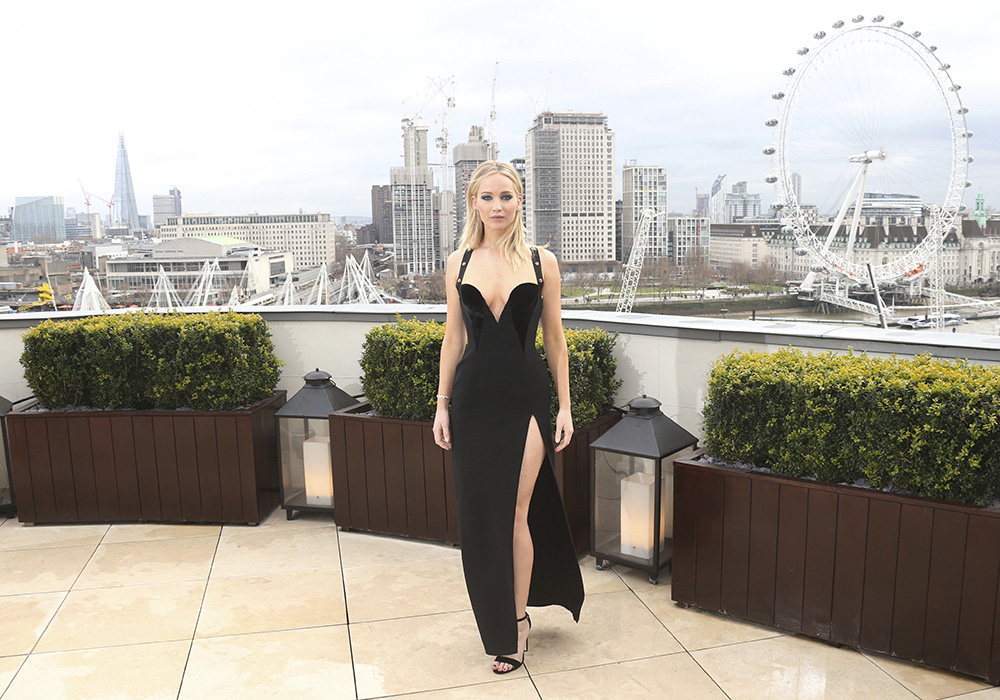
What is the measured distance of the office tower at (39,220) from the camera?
51.6 ft

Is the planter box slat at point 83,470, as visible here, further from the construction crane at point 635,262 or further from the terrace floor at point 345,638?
the construction crane at point 635,262

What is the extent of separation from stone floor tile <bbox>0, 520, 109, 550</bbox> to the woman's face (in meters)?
2.52

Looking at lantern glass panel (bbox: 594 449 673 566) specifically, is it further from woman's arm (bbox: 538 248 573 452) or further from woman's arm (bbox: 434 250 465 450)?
woman's arm (bbox: 434 250 465 450)

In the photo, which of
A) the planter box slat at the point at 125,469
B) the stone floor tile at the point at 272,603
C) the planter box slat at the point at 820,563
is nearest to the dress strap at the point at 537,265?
the planter box slat at the point at 820,563

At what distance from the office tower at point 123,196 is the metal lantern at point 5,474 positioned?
958 inches

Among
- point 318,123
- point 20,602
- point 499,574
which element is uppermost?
point 318,123

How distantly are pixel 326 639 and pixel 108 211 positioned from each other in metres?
30.2

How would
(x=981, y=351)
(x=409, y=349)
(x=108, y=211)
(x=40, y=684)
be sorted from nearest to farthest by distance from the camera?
(x=40, y=684)
(x=981, y=351)
(x=409, y=349)
(x=108, y=211)

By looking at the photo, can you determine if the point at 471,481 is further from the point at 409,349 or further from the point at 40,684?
the point at 40,684

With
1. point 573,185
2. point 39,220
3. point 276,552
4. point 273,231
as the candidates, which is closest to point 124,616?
point 276,552

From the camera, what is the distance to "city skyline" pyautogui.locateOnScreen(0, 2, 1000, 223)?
93.0 ft

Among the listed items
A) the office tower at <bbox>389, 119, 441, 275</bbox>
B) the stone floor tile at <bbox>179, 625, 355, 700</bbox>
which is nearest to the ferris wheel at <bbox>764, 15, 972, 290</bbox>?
the office tower at <bbox>389, 119, 441, 275</bbox>

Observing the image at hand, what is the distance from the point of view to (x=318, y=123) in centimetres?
5053

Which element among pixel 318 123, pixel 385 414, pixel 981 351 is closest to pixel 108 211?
pixel 318 123
